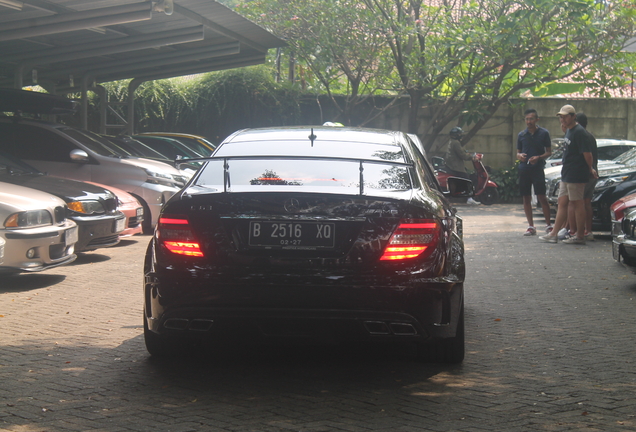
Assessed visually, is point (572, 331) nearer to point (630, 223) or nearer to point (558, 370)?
point (558, 370)

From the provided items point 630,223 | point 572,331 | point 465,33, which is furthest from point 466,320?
point 465,33

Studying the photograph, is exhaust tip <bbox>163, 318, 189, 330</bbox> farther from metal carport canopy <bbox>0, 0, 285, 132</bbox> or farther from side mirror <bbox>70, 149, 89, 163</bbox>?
metal carport canopy <bbox>0, 0, 285, 132</bbox>

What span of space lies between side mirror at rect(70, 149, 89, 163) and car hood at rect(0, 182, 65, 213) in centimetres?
303

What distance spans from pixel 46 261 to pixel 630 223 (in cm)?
558

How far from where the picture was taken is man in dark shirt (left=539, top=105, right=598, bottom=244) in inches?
436

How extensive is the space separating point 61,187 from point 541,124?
16.8 metres

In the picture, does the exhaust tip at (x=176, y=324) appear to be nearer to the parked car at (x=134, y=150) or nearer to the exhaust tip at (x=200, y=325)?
the exhaust tip at (x=200, y=325)

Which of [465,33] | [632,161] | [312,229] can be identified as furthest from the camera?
[465,33]

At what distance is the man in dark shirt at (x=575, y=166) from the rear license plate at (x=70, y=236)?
21.6 feet

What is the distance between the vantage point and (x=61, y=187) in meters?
9.59

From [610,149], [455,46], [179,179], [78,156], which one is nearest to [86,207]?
[78,156]

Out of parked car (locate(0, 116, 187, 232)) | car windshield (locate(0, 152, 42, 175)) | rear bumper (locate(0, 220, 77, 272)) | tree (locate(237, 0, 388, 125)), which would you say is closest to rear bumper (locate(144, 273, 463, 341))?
rear bumper (locate(0, 220, 77, 272))

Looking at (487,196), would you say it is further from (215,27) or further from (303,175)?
(303,175)

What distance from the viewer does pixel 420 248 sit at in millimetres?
4363
